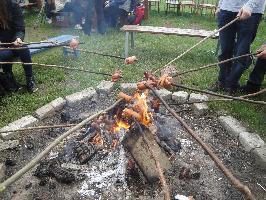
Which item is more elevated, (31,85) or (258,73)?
(258,73)

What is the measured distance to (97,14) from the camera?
37.7ft

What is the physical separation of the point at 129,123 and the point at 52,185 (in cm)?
127

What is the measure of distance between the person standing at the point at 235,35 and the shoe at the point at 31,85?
368 centimetres

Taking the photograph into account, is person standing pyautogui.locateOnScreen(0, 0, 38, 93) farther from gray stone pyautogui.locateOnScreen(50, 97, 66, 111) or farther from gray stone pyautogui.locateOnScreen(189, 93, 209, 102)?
gray stone pyautogui.locateOnScreen(189, 93, 209, 102)

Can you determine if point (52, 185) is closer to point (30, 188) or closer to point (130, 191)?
point (30, 188)

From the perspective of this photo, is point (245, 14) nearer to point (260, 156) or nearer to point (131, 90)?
point (260, 156)

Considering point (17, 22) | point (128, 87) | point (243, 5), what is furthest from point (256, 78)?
point (17, 22)

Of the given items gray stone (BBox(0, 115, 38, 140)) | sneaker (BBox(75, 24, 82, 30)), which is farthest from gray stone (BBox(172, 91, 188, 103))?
sneaker (BBox(75, 24, 82, 30))

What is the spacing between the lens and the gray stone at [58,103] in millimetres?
5980

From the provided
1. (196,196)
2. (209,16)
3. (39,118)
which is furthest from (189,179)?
(209,16)

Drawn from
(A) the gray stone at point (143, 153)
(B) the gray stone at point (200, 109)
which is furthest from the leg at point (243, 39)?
(A) the gray stone at point (143, 153)

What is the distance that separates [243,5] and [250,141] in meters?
2.62

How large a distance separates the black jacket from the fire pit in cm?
249

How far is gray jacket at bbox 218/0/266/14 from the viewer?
18.9 ft
